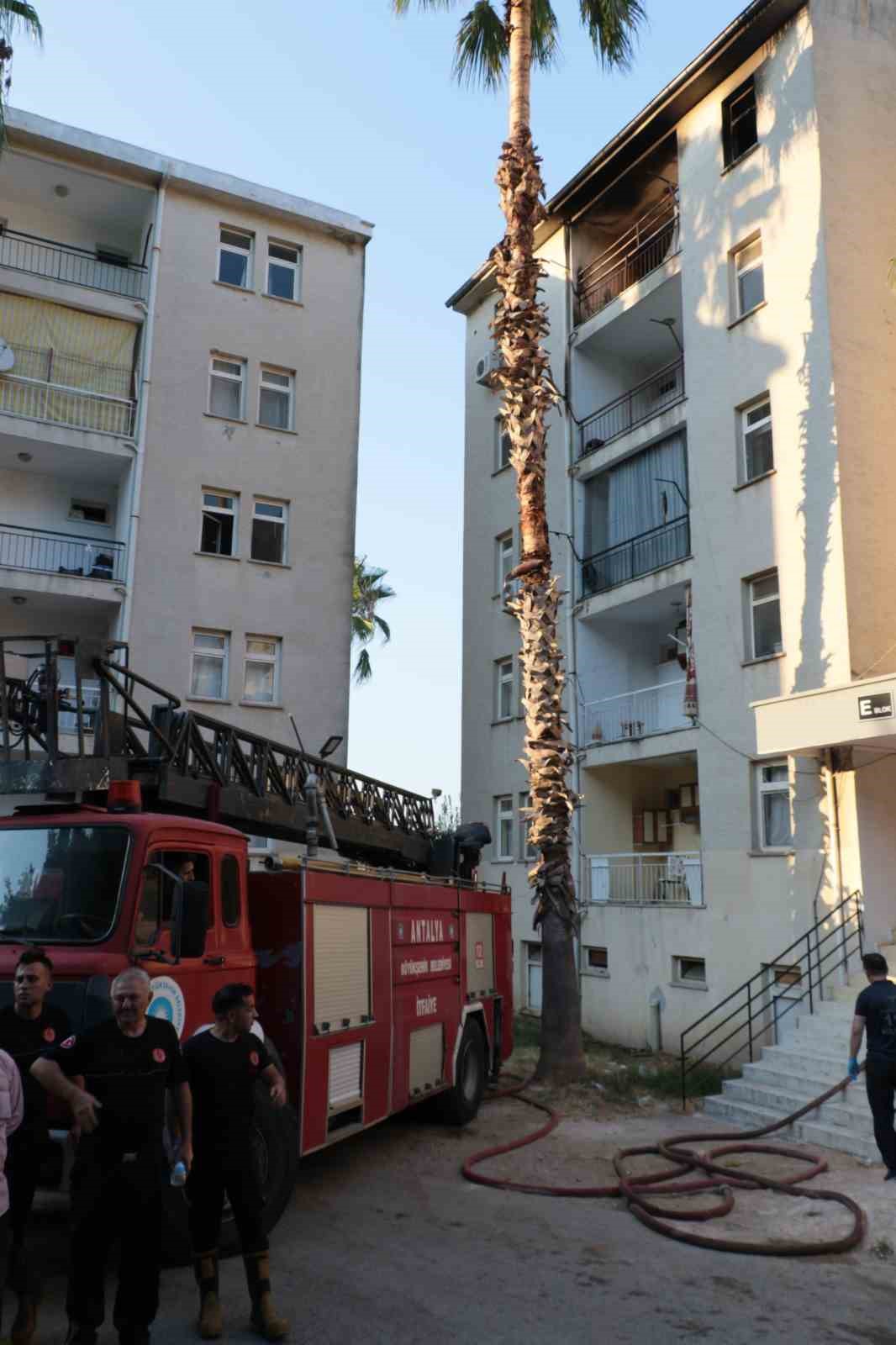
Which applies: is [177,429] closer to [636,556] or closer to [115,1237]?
[636,556]

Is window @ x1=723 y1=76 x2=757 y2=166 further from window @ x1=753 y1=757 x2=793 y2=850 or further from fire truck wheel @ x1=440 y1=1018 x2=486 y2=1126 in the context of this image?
fire truck wheel @ x1=440 y1=1018 x2=486 y2=1126

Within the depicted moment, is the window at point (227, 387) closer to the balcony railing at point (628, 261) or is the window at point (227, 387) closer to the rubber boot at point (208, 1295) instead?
the balcony railing at point (628, 261)

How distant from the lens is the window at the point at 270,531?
21375 millimetres

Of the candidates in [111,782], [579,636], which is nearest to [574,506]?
[579,636]

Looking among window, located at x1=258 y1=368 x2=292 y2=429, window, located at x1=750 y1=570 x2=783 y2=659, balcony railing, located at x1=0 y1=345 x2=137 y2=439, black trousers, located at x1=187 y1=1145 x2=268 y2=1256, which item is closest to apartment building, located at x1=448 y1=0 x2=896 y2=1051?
window, located at x1=750 y1=570 x2=783 y2=659

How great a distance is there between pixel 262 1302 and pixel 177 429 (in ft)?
58.4

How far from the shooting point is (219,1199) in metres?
5.64

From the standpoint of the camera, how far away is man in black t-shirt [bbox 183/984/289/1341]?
18.3 ft

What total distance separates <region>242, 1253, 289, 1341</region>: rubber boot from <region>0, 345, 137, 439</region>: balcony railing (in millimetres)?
17092

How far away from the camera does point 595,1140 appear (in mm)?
10695

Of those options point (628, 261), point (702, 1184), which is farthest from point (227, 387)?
point (702, 1184)

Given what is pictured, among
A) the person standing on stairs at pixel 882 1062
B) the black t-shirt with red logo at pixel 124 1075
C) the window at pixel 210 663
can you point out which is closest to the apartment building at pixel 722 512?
the person standing on stairs at pixel 882 1062

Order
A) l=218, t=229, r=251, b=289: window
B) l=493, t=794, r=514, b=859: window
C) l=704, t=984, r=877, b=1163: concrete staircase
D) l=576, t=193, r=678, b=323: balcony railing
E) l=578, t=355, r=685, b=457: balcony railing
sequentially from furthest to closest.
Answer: l=493, t=794, r=514, b=859: window
l=218, t=229, r=251, b=289: window
l=578, t=355, r=685, b=457: balcony railing
l=576, t=193, r=678, b=323: balcony railing
l=704, t=984, r=877, b=1163: concrete staircase

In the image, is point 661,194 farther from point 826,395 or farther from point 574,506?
point 826,395
